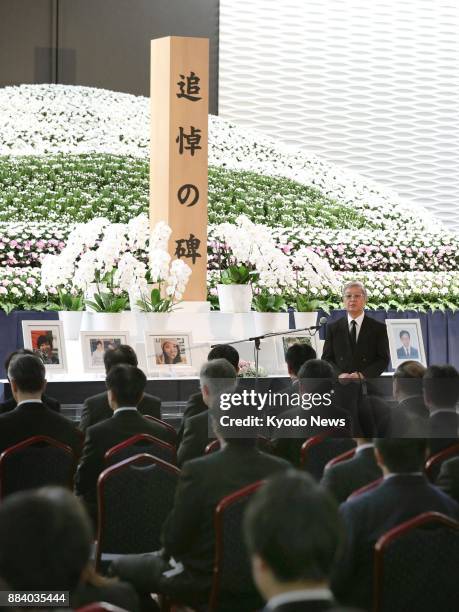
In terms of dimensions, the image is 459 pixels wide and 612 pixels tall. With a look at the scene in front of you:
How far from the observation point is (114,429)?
4523 millimetres

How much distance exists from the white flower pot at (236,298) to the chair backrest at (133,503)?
550 cm

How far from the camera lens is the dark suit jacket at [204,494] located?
3.39 metres

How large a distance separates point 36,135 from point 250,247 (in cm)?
1363

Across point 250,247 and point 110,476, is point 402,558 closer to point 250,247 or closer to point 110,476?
point 110,476

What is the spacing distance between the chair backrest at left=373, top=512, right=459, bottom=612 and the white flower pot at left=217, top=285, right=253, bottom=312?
6.49m

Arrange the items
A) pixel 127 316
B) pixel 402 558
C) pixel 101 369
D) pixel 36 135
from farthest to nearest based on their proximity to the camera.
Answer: pixel 36 135
pixel 127 316
pixel 101 369
pixel 402 558

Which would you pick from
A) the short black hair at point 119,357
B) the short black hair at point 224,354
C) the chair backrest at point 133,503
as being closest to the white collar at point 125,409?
the chair backrest at point 133,503

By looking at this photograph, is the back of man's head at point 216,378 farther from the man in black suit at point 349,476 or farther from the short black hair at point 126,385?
the man in black suit at point 349,476

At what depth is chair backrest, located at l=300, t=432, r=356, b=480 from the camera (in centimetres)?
449

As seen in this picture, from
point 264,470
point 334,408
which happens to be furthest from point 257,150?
point 264,470

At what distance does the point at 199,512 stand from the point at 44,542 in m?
1.58

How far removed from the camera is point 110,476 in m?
3.83

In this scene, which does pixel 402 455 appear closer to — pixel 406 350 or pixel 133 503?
pixel 133 503

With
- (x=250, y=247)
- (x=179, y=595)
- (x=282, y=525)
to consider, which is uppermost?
(x=250, y=247)
